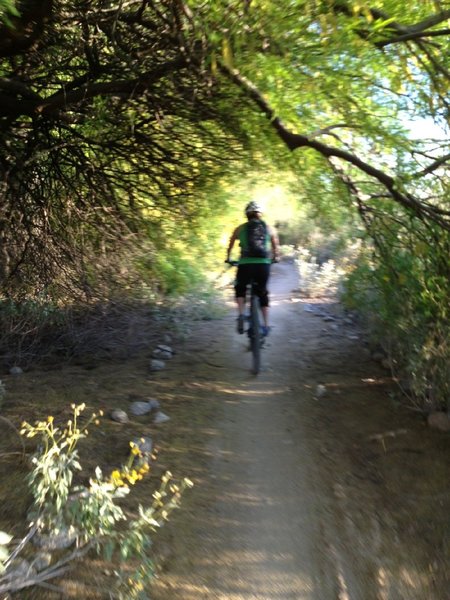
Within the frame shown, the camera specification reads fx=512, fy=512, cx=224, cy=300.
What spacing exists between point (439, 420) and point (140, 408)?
276 centimetres

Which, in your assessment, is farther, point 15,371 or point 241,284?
point 241,284

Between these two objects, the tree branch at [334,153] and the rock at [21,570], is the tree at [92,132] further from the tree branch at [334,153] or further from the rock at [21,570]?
the rock at [21,570]

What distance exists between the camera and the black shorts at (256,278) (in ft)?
22.6

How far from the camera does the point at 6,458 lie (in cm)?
379

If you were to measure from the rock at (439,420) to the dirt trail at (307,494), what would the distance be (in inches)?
4.1

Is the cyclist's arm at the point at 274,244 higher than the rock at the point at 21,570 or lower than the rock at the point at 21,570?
higher

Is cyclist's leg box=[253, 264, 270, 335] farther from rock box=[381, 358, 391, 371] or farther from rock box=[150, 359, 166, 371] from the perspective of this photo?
rock box=[381, 358, 391, 371]

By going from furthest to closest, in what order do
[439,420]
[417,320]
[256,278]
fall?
[256,278]
[417,320]
[439,420]

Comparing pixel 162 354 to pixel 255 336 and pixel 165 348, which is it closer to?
pixel 165 348

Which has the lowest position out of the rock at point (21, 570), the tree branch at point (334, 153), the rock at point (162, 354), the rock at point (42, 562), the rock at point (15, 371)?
the rock at point (162, 354)

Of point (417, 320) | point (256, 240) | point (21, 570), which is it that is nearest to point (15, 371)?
point (256, 240)

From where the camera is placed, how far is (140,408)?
4.93 m

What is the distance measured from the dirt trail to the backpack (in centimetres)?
158

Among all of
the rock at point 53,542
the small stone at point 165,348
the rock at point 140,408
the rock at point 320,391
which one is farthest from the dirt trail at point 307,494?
the small stone at point 165,348
